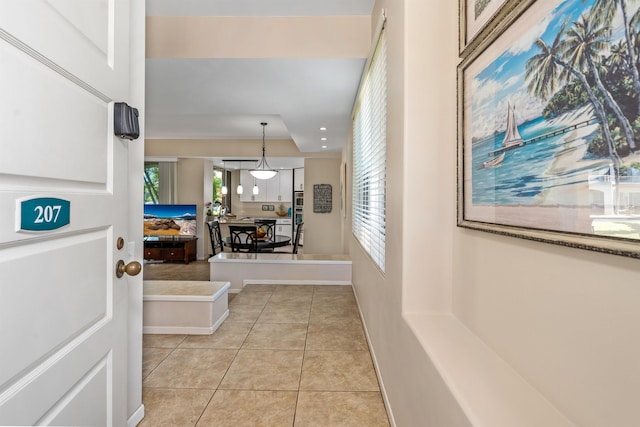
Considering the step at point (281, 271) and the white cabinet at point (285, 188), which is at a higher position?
the white cabinet at point (285, 188)

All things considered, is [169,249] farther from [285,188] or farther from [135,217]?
[135,217]

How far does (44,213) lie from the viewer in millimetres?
809

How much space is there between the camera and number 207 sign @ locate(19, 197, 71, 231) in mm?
753

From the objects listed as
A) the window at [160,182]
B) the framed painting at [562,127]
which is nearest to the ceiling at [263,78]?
the framed painting at [562,127]

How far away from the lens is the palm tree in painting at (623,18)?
1.76ft

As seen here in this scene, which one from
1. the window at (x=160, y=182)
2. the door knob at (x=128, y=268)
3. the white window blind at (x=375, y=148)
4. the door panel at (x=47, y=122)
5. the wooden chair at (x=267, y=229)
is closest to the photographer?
the door panel at (x=47, y=122)

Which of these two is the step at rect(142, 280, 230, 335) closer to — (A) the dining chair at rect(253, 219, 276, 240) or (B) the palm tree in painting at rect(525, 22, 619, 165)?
(B) the palm tree in painting at rect(525, 22, 619, 165)

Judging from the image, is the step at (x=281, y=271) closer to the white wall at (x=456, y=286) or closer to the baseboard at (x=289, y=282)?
the baseboard at (x=289, y=282)

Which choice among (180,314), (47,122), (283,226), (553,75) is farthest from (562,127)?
(283,226)

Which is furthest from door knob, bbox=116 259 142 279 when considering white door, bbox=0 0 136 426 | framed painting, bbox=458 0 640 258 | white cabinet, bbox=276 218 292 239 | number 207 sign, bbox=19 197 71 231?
white cabinet, bbox=276 218 292 239

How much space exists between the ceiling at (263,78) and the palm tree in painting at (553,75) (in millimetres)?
2065

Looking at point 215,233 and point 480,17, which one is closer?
point 480,17

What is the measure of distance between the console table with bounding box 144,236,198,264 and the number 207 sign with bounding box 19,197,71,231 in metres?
6.59

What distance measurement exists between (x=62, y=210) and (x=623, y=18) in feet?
4.42
